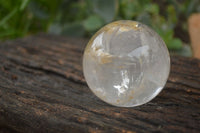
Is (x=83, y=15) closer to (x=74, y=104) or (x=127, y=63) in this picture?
(x=74, y=104)

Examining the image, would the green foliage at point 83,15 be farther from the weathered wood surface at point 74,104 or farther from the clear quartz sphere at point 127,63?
the clear quartz sphere at point 127,63

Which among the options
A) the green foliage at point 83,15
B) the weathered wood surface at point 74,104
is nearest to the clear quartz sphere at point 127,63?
the weathered wood surface at point 74,104

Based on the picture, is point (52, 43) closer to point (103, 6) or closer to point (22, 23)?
point (103, 6)

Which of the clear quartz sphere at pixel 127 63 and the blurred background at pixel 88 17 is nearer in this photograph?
the clear quartz sphere at pixel 127 63

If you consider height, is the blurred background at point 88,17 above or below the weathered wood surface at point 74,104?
above

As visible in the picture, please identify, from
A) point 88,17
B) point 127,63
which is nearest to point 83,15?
point 88,17

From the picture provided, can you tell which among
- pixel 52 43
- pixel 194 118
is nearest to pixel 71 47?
pixel 52 43
